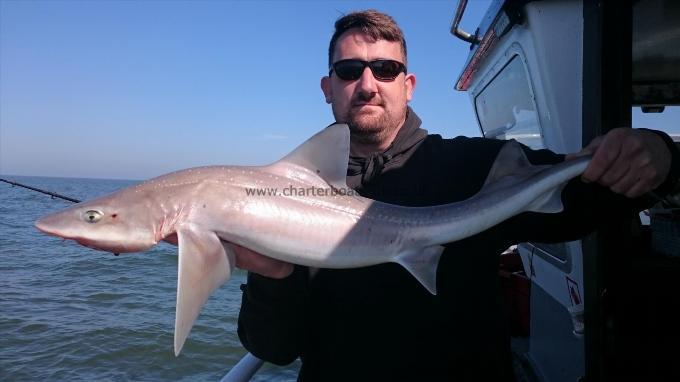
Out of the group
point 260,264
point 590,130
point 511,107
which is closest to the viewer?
point 260,264

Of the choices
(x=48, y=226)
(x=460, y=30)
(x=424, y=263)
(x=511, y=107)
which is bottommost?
(x=424, y=263)

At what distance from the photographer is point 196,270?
7.28ft

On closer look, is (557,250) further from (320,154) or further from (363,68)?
(320,154)

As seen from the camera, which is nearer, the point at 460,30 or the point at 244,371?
the point at 244,371

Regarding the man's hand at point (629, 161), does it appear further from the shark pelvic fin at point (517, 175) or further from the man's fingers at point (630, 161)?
the shark pelvic fin at point (517, 175)

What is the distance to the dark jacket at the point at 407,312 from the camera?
2.61 metres

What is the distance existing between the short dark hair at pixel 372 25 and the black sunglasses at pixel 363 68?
18cm

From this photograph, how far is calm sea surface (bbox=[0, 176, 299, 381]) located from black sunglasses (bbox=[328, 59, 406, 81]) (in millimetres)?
5956

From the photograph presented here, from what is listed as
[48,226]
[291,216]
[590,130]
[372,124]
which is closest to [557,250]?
[590,130]

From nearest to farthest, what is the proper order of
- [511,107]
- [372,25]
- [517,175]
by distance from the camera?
[517,175], [372,25], [511,107]

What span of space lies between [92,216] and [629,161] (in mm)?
2882

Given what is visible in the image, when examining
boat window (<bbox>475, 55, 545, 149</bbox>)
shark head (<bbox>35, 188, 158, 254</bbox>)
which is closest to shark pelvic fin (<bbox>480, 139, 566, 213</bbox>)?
boat window (<bbox>475, 55, 545, 149</bbox>)

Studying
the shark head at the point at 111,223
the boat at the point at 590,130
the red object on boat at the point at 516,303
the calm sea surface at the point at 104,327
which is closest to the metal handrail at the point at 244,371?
the shark head at the point at 111,223

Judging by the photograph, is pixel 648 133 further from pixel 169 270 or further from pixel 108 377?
pixel 169 270
